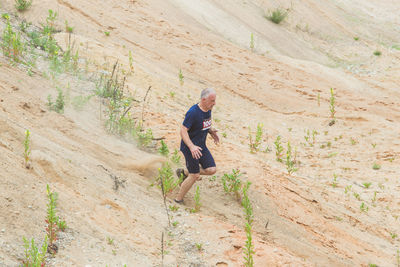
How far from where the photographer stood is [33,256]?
367cm

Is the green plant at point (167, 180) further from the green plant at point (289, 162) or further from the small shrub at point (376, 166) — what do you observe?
the small shrub at point (376, 166)

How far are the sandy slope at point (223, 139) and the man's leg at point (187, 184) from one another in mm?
326

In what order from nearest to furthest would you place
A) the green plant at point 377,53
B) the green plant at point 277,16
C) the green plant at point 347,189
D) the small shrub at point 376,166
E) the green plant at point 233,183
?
1. the green plant at point 233,183
2. the green plant at point 347,189
3. the small shrub at point 376,166
4. the green plant at point 277,16
5. the green plant at point 377,53

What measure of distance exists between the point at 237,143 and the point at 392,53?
9.85 metres

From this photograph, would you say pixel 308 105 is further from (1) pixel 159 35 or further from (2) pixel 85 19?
(2) pixel 85 19

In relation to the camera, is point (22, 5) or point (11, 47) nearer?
point (11, 47)

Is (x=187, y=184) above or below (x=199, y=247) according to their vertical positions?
above

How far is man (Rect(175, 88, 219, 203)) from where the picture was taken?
5688 millimetres

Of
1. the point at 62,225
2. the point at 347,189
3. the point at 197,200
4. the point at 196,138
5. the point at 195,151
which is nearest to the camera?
the point at 62,225

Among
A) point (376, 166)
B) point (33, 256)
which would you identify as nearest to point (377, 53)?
point (376, 166)

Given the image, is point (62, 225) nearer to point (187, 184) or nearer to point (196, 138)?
point (187, 184)

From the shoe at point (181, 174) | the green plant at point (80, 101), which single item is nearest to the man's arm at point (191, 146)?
the shoe at point (181, 174)

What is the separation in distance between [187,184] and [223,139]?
11.1ft

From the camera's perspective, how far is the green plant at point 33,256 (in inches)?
143
